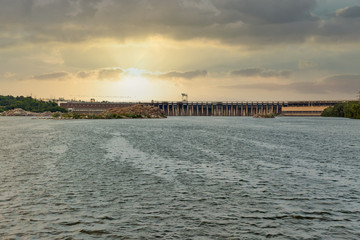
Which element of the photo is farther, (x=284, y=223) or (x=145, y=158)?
(x=145, y=158)

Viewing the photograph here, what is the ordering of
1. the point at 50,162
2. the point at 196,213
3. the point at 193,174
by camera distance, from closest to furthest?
the point at 196,213
the point at 193,174
the point at 50,162

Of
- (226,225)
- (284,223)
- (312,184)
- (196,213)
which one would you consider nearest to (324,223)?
(284,223)

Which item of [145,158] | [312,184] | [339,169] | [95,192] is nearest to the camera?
[95,192]

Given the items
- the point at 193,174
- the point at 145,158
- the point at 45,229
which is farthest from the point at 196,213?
the point at 145,158

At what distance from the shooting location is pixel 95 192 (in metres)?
26.3

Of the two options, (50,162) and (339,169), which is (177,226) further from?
(50,162)

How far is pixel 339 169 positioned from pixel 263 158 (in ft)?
37.0

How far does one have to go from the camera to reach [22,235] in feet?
55.2

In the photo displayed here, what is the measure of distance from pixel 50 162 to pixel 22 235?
27.0 metres

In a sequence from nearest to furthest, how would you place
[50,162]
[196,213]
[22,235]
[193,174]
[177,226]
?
[22,235] < [177,226] < [196,213] < [193,174] < [50,162]

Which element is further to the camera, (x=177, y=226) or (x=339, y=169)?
(x=339, y=169)

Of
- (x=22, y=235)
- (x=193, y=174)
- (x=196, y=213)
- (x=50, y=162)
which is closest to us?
(x=22, y=235)

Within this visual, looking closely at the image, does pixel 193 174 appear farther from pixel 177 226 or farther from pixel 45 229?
pixel 45 229

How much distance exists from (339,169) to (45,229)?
31.6 meters
